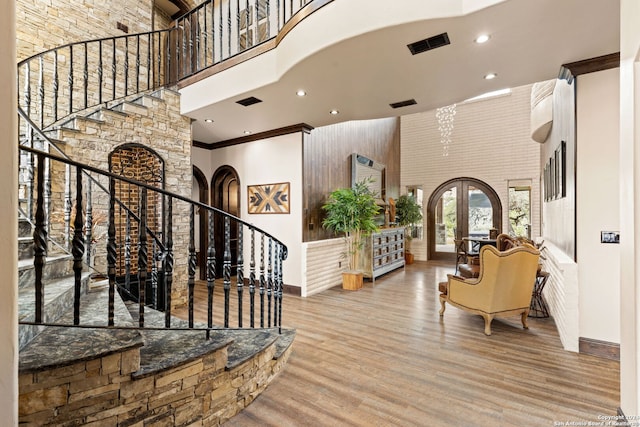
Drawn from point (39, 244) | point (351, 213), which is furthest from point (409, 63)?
point (39, 244)

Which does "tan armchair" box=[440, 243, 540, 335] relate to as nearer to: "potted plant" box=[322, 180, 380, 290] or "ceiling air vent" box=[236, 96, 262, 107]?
Result: "potted plant" box=[322, 180, 380, 290]

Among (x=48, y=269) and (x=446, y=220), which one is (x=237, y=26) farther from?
(x=446, y=220)

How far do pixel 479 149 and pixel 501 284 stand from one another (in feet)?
19.8

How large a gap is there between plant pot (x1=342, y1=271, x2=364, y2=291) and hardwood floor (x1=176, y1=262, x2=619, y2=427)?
→ 1463 millimetres

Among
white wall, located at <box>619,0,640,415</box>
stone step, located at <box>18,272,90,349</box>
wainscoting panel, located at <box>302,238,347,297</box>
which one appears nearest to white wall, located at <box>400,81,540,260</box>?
wainscoting panel, located at <box>302,238,347,297</box>

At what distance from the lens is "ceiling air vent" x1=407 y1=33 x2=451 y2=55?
2600 mm

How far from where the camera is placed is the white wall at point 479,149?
25.5 feet

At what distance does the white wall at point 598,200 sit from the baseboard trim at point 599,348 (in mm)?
41

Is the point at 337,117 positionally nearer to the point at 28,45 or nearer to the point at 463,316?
the point at 463,316

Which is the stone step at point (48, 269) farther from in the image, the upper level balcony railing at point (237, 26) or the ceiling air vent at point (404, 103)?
the ceiling air vent at point (404, 103)

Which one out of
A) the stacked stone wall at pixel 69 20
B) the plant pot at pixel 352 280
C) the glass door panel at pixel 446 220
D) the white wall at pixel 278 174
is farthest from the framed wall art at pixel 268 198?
the glass door panel at pixel 446 220

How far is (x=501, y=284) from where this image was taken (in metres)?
3.45

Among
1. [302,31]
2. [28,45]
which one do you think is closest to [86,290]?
[302,31]

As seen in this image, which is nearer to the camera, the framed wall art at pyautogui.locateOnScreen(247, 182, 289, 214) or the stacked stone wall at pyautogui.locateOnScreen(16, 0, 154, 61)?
the stacked stone wall at pyautogui.locateOnScreen(16, 0, 154, 61)
